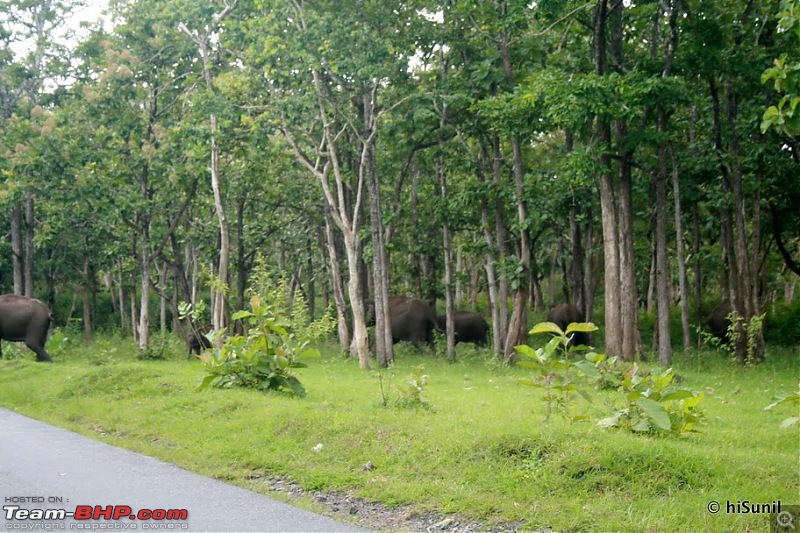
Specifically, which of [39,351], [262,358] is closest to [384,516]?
[262,358]

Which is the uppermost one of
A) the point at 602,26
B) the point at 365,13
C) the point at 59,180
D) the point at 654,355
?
the point at 365,13

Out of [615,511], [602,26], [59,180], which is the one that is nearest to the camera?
[615,511]

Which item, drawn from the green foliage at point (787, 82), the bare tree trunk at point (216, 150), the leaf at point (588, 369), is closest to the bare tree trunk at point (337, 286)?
the bare tree trunk at point (216, 150)

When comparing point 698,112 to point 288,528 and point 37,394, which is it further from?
point 288,528

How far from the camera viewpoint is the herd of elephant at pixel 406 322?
23.7 metres

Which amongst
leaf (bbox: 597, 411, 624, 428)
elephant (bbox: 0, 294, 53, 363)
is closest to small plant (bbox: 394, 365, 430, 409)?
leaf (bbox: 597, 411, 624, 428)

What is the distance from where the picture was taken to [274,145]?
23328 millimetres

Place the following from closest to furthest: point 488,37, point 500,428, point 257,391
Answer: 1. point 500,428
2. point 257,391
3. point 488,37

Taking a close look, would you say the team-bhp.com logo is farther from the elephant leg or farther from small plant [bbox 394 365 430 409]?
the elephant leg

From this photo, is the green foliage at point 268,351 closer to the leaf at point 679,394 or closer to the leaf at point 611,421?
the leaf at point 611,421

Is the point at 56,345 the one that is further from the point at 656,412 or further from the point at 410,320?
the point at 656,412

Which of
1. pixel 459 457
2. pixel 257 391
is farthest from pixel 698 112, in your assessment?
pixel 459 457

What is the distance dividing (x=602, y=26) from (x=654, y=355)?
28.5 feet

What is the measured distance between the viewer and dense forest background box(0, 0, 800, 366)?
60.0 ft
